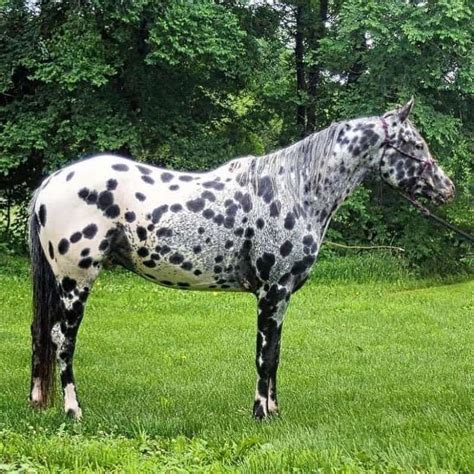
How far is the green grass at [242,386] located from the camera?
396 centimetres

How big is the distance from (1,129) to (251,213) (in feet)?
39.2

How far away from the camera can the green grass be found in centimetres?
396

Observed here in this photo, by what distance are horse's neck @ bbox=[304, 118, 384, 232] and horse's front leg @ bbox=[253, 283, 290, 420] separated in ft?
2.13

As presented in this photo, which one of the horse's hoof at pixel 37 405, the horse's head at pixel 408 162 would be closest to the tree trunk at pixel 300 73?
the horse's head at pixel 408 162

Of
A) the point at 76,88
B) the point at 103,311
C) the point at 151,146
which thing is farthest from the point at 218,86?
the point at 103,311

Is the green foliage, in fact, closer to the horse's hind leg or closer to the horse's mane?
the horse's mane

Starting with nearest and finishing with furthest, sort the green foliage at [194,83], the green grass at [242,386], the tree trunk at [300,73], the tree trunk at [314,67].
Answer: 1. the green grass at [242,386]
2. the green foliage at [194,83]
3. the tree trunk at [300,73]
4. the tree trunk at [314,67]

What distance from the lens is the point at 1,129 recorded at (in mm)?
15484

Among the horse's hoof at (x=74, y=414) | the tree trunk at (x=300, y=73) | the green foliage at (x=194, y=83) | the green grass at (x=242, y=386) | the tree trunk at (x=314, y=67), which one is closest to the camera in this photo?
the green grass at (x=242, y=386)

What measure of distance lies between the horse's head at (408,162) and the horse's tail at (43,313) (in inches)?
103

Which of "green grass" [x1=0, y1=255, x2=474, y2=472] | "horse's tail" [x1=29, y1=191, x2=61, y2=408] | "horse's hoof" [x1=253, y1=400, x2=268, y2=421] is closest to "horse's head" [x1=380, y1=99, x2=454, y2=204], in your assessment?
"green grass" [x1=0, y1=255, x2=474, y2=472]

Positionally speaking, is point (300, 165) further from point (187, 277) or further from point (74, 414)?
point (74, 414)

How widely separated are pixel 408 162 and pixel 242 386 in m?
2.55

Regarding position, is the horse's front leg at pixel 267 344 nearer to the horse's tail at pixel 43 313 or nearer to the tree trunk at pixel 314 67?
the horse's tail at pixel 43 313
